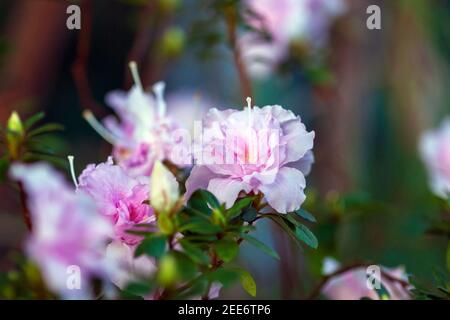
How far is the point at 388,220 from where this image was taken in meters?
1.85

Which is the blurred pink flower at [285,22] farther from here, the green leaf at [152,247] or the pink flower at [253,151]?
the green leaf at [152,247]

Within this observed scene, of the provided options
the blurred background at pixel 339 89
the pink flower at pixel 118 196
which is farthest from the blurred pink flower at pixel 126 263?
the blurred background at pixel 339 89

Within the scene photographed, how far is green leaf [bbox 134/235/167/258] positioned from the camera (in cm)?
66

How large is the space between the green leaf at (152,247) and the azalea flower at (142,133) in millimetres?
196

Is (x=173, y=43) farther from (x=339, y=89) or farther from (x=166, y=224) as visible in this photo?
(x=166, y=224)

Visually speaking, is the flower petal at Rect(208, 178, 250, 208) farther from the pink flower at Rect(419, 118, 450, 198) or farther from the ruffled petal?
the pink flower at Rect(419, 118, 450, 198)

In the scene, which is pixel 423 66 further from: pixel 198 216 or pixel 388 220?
pixel 198 216

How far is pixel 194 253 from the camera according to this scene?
0.67 metres

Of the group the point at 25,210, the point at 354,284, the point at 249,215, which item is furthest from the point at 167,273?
the point at 354,284

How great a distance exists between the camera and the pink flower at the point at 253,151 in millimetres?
750

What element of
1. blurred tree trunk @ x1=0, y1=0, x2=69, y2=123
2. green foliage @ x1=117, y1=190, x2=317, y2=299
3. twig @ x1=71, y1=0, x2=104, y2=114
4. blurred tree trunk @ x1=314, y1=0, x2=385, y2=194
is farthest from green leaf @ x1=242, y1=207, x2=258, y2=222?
blurred tree trunk @ x1=0, y1=0, x2=69, y2=123

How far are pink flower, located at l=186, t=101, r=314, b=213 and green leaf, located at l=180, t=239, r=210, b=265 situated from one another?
0.27 ft

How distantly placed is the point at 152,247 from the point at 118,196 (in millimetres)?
115

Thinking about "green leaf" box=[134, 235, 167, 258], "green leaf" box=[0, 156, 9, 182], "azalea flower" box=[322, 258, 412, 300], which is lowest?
"azalea flower" box=[322, 258, 412, 300]
